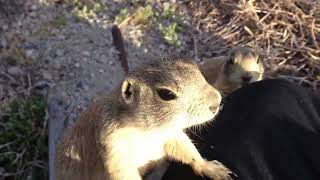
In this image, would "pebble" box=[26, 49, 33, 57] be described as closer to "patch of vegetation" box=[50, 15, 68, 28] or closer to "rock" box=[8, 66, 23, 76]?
"rock" box=[8, 66, 23, 76]

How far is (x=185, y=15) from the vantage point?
14.6ft

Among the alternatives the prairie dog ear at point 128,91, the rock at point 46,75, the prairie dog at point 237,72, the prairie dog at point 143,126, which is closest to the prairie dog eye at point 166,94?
Answer: the prairie dog at point 143,126

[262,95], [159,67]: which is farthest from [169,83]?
[262,95]

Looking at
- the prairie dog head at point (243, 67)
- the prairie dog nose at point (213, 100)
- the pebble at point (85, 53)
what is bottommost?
the prairie dog nose at point (213, 100)

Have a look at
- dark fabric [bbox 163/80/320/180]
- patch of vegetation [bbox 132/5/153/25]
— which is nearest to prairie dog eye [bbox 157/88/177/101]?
dark fabric [bbox 163/80/320/180]

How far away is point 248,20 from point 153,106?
87.5 inches

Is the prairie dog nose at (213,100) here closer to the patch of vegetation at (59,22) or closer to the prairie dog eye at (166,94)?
the prairie dog eye at (166,94)

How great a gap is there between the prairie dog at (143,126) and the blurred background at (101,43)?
2.74 ft

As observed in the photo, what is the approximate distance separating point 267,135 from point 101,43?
6.33 feet

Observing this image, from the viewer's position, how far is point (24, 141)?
140 inches

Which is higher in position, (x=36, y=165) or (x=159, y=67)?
(x=159, y=67)

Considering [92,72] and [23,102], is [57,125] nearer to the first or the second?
[23,102]

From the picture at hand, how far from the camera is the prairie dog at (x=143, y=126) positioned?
7.64 feet

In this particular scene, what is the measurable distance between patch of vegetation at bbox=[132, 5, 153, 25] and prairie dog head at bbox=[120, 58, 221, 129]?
6.34 feet
